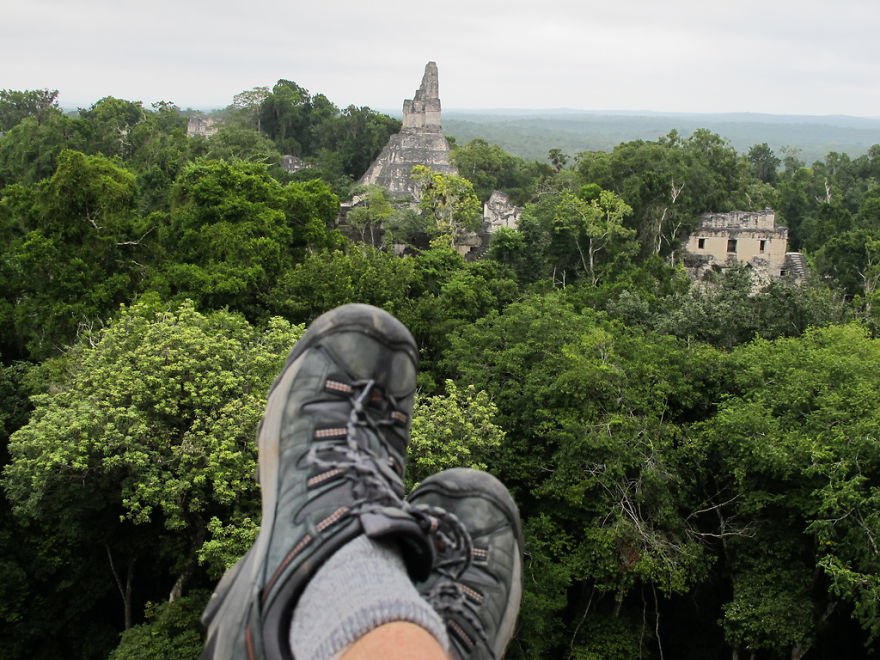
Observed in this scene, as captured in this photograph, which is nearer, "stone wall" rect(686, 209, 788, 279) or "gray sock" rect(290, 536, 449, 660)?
"gray sock" rect(290, 536, 449, 660)

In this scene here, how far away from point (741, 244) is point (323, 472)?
29.0 metres

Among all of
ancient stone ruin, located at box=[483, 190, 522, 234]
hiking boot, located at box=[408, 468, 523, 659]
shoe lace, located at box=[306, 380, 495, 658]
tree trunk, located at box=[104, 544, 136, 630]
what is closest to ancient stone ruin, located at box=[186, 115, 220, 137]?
ancient stone ruin, located at box=[483, 190, 522, 234]

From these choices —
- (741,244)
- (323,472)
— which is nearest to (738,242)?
(741,244)

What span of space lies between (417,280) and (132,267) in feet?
Result: 21.5

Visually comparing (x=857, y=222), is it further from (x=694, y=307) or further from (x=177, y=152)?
(x=177, y=152)

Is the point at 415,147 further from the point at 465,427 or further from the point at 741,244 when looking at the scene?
the point at 465,427

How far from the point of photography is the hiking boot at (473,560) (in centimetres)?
303

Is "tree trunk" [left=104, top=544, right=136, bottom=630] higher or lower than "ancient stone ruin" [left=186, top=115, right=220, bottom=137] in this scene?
lower

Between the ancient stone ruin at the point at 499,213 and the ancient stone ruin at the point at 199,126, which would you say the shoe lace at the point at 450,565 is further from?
the ancient stone ruin at the point at 199,126

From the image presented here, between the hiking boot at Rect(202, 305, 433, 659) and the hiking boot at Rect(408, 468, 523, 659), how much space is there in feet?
0.76

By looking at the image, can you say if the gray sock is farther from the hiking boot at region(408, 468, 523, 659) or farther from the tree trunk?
the tree trunk

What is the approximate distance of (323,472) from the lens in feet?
10.3

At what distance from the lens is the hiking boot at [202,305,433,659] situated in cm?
266

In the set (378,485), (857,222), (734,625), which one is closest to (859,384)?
(734,625)
